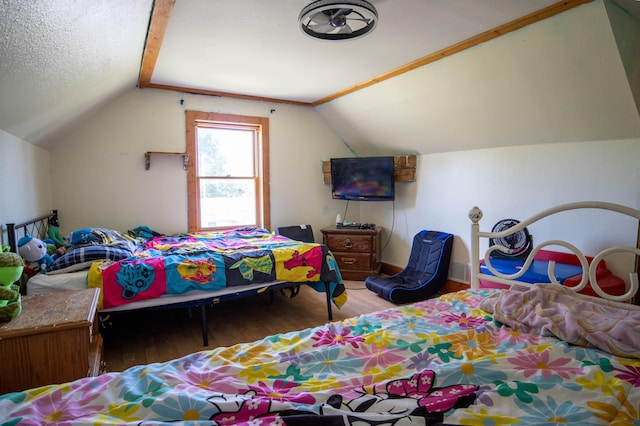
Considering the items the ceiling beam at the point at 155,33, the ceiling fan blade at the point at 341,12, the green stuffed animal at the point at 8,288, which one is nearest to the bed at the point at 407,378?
the green stuffed animal at the point at 8,288

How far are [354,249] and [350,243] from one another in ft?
0.31

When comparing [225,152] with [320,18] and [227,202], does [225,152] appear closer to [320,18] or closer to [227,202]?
[227,202]

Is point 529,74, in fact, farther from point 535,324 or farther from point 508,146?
point 535,324

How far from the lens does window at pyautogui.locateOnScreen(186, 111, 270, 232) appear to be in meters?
4.32

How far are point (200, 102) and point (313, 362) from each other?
3.78 m

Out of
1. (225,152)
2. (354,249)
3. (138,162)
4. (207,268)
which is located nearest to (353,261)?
(354,249)

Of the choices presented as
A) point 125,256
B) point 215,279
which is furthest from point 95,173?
point 215,279

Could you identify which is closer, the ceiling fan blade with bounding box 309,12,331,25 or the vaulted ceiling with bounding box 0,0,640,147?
the vaulted ceiling with bounding box 0,0,640,147

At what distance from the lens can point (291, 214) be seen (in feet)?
16.4

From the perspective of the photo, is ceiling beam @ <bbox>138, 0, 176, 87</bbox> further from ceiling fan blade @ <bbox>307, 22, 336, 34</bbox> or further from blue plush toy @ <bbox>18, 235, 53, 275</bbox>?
blue plush toy @ <bbox>18, 235, 53, 275</bbox>

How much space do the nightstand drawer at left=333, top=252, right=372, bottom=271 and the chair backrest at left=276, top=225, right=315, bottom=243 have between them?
0.43m

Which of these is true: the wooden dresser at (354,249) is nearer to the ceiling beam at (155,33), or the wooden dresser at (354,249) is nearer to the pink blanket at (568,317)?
the ceiling beam at (155,33)

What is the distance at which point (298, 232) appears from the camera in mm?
4801

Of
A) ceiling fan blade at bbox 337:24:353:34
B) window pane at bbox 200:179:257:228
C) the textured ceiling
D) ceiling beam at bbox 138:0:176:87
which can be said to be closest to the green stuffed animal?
ceiling beam at bbox 138:0:176:87
